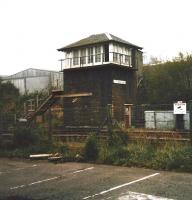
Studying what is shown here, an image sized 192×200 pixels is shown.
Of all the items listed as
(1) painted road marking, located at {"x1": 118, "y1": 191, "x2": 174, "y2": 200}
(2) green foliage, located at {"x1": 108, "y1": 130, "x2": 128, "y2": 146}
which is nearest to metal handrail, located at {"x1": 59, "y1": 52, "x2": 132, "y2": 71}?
(2) green foliage, located at {"x1": 108, "y1": 130, "x2": 128, "y2": 146}

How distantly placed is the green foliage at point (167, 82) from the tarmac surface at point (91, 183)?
2409cm

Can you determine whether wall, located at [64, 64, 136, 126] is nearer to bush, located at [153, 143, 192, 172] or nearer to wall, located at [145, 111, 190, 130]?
wall, located at [145, 111, 190, 130]

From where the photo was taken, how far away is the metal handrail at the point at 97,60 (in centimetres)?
3108

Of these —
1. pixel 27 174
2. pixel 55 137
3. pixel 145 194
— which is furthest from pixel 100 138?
pixel 145 194

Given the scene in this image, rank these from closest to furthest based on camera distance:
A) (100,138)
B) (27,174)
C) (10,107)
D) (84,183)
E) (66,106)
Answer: (84,183)
(27,174)
(100,138)
(66,106)
(10,107)

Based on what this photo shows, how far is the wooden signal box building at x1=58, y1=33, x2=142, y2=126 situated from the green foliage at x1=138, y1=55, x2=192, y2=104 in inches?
145

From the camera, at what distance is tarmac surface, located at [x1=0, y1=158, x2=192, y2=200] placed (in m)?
8.32

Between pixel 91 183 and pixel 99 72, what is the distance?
2216cm

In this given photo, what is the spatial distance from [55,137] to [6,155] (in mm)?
2380

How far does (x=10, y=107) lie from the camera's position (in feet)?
123

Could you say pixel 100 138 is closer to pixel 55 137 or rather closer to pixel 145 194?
pixel 55 137

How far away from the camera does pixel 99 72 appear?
31359 mm

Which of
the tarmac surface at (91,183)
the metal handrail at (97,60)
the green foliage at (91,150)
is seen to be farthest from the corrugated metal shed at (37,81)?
the tarmac surface at (91,183)

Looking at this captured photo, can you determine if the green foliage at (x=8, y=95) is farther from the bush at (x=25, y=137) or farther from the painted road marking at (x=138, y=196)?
the painted road marking at (x=138, y=196)
